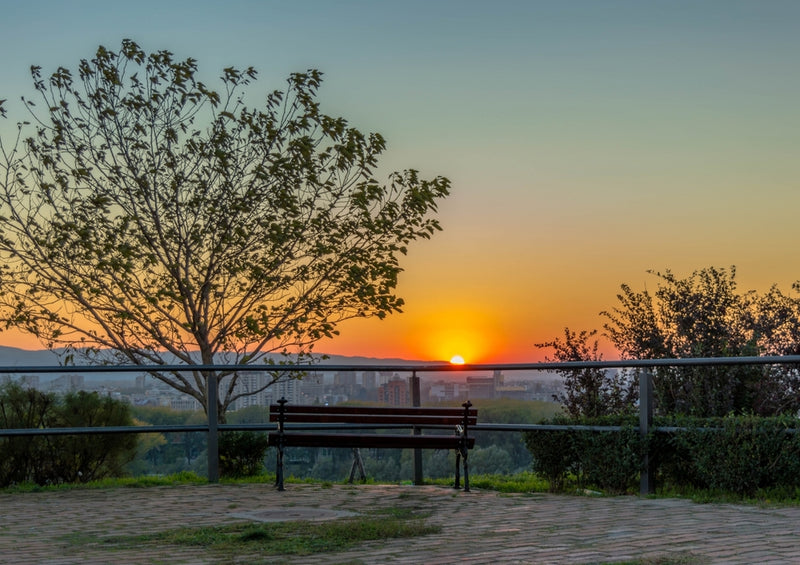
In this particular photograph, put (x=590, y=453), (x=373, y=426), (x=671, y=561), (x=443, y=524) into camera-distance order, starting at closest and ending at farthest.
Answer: (x=671, y=561)
(x=443, y=524)
(x=590, y=453)
(x=373, y=426)

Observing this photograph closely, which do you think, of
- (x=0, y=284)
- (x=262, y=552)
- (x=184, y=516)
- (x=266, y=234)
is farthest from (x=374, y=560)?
(x=0, y=284)

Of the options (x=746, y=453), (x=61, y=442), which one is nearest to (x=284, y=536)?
(x=746, y=453)

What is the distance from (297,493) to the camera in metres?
11.7

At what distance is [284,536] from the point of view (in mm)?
8477

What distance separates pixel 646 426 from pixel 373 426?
311cm

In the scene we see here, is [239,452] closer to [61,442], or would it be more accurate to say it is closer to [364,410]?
[364,410]

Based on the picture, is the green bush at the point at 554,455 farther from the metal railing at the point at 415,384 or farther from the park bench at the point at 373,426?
the park bench at the point at 373,426

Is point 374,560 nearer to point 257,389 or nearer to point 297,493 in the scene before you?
point 297,493

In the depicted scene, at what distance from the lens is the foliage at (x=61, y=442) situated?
13109mm

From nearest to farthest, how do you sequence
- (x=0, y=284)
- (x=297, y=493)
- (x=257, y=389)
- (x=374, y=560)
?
1. (x=374, y=560)
2. (x=297, y=493)
3. (x=257, y=389)
4. (x=0, y=284)

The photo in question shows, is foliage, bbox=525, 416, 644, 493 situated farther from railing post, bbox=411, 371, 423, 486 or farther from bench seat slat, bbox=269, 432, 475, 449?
railing post, bbox=411, 371, 423, 486

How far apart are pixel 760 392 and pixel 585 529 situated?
7.15 m

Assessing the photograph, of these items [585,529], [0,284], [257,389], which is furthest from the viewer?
[0,284]

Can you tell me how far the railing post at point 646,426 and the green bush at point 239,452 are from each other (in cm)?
471
